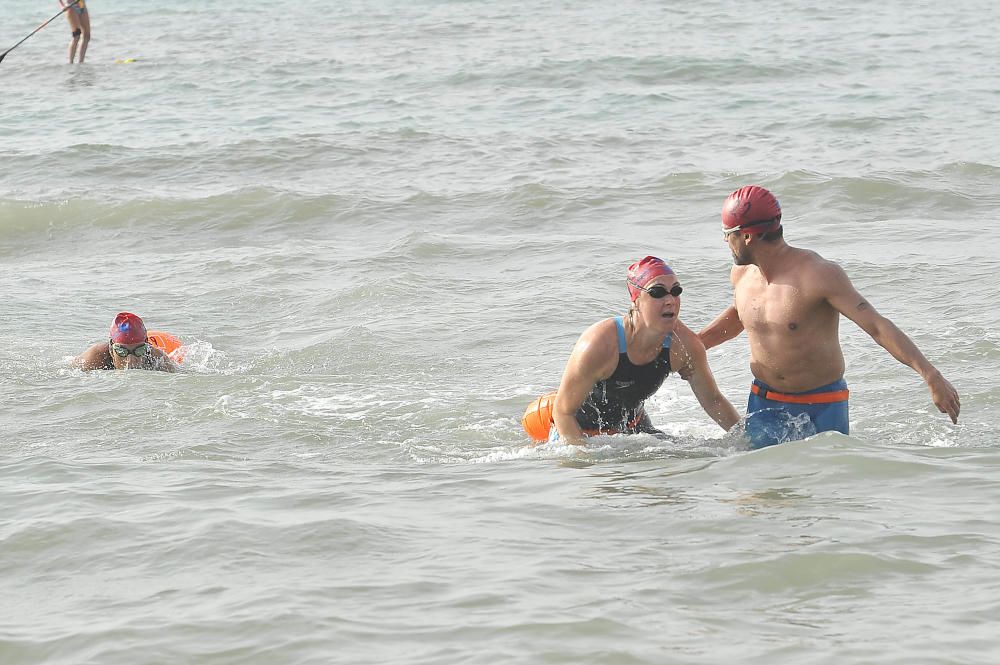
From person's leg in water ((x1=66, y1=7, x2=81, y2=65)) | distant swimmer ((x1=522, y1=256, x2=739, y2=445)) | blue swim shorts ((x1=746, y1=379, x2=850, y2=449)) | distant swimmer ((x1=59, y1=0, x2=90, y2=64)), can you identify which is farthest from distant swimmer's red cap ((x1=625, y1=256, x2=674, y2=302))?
person's leg in water ((x1=66, y1=7, x2=81, y2=65))

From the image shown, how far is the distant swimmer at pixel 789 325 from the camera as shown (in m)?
6.35

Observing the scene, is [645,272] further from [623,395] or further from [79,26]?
[79,26]

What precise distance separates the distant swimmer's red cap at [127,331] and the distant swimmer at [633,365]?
12.9 feet

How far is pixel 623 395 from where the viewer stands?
6.96m

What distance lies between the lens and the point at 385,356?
10484 millimetres

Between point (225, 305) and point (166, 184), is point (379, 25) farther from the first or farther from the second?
point (225, 305)

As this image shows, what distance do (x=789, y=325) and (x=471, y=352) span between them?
13.9 ft

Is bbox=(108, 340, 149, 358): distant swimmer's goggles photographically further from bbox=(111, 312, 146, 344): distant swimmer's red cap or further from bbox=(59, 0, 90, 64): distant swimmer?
bbox=(59, 0, 90, 64): distant swimmer

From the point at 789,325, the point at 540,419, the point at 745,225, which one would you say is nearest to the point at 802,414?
the point at 789,325

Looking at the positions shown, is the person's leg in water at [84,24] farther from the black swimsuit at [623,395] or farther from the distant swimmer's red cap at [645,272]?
the distant swimmer's red cap at [645,272]

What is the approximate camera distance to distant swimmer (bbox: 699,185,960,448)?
6.35m

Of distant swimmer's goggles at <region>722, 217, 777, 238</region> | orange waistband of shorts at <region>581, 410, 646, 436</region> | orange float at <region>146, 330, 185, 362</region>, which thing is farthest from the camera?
orange float at <region>146, 330, 185, 362</region>

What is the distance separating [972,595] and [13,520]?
4.08 meters

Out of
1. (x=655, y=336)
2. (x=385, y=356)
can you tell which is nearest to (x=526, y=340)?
(x=385, y=356)
